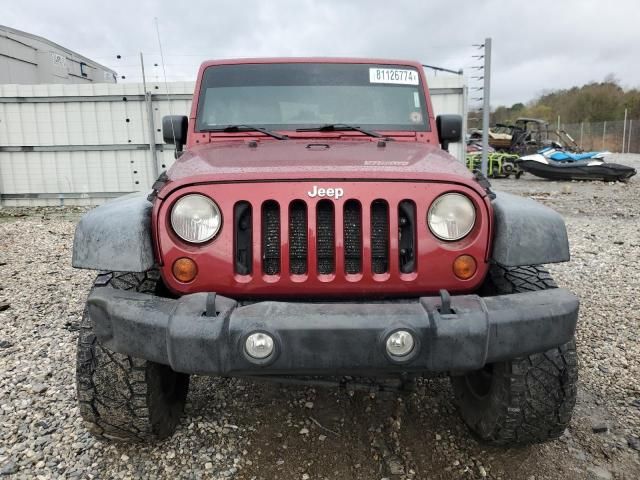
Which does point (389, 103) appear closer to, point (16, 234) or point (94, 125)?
point (16, 234)

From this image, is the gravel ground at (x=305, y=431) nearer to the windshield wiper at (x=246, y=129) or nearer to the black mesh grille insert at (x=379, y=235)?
the black mesh grille insert at (x=379, y=235)

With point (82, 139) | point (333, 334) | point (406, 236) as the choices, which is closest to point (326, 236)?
point (406, 236)

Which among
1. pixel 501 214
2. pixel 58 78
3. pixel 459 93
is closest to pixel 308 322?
pixel 501 214

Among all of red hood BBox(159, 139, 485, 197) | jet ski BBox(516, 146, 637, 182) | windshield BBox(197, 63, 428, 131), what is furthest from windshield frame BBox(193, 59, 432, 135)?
jet ski BBox(516, 146, 637, 182)

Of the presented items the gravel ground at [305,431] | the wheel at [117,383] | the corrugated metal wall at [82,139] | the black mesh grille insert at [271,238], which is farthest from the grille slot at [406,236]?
the corrugated metal wall at [82,139]

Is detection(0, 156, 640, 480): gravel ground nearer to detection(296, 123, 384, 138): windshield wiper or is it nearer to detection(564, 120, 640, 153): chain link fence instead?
detection(296, 123, 384, 138): windshield wiper

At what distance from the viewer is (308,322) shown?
5.43 ft

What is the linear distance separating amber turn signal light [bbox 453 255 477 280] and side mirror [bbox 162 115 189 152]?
219 cm

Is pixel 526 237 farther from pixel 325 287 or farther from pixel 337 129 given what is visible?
pixel 337 129

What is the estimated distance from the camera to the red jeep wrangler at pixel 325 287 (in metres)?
1.66

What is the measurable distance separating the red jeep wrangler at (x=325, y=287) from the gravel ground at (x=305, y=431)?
0.16 m

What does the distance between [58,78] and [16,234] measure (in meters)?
6.16

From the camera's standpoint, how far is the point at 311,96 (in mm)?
3201

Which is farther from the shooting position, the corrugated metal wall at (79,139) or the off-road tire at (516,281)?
the corrugated metal wall at (79,139)
